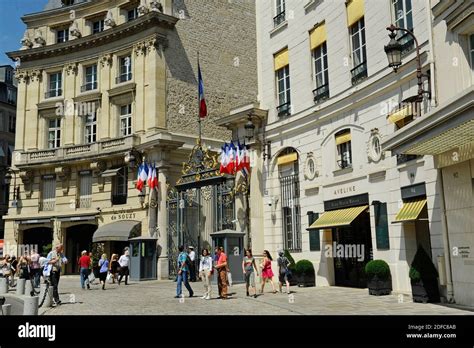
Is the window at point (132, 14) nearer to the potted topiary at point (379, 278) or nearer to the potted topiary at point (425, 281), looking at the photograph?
the potted topiary at point (379, 278)

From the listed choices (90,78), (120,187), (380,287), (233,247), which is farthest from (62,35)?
(380,287)

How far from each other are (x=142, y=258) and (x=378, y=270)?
13776 mm

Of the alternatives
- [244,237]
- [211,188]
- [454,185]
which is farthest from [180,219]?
[454,185]

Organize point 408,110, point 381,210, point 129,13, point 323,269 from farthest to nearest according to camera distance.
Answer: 1. point 129,13
2. point 323,269
3. point 381,210
4. point 408,110

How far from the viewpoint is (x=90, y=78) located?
3456cm

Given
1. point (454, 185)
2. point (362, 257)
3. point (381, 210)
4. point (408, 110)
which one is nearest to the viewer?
point (454, 185)

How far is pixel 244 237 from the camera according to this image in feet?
69.8

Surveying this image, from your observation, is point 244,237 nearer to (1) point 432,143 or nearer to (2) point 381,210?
(2) point 381,210

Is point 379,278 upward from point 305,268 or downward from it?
downward

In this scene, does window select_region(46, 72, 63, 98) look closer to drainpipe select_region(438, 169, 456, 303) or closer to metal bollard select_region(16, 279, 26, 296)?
metal bollard select_region(16, 279, 26, 296)

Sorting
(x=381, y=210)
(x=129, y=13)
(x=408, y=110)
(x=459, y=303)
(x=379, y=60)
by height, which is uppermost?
(x=129, y=13)

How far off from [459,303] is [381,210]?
4050 mm

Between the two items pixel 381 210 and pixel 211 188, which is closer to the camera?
pixel 381 210

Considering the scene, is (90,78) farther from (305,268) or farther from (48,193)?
(305,268)
